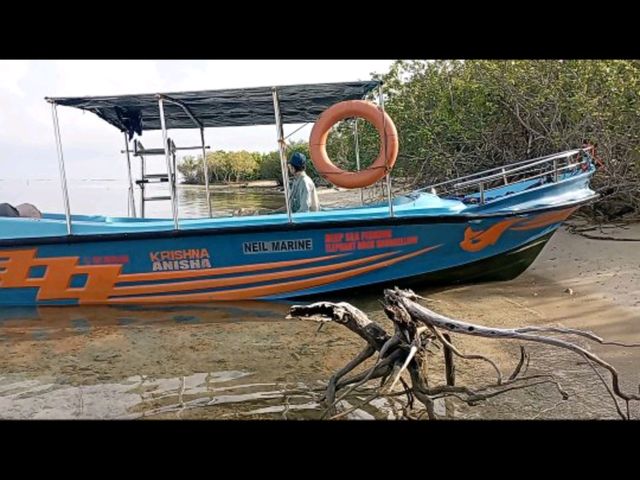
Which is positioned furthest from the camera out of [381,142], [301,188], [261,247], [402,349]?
[301,188]

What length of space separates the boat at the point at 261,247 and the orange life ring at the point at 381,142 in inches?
3.7

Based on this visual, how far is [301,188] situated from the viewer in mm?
6695

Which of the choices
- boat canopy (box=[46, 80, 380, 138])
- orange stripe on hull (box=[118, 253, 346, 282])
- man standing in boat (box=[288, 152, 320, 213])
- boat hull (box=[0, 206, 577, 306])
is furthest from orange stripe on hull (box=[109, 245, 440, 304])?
boat canopy (box=[46, 80, 380, 138])

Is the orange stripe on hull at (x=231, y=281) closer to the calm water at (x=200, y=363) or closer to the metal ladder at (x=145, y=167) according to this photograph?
the calm water at (x=200, y=363)

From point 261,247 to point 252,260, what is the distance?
0.60ft

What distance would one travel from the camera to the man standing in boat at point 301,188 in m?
6.61

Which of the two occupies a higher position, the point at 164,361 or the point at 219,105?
the point at 219,105

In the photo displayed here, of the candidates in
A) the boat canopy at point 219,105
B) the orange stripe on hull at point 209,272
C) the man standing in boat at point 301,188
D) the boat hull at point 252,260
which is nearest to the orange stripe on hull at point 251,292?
the boat hull at point 252,260

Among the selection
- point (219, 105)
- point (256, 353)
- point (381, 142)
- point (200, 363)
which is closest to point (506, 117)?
point (381, 142)

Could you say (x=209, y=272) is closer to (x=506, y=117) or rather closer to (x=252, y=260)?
(x=252, y=260)

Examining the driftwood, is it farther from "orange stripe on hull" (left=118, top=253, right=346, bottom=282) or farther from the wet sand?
"orange stripe on hull" (left=118, top=253, right=346, bottom=282)

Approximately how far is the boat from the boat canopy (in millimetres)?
38

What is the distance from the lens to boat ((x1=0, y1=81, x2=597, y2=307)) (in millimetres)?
6066
